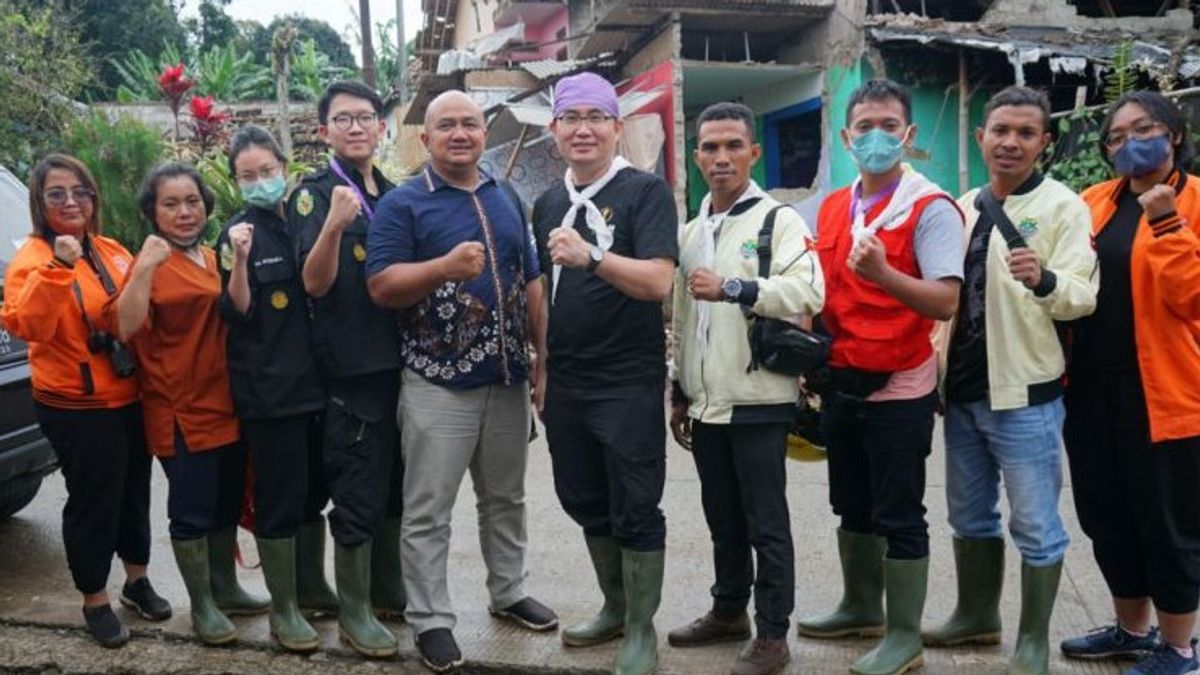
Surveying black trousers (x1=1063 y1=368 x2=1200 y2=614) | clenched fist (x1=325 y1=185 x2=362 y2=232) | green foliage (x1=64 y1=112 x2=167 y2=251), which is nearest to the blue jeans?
black trousers (x1=1063 y1=368 x2=1200 y2=614)

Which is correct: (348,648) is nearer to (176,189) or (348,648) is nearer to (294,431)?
(294,431)

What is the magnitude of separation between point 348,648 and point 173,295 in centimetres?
140

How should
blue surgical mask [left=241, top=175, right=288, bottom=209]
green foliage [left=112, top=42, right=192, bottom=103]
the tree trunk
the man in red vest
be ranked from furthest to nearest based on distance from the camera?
green foliage [left=112, top=42, right=192, bottom=103] → the tree trunk → blue surgical mask [left=241, top=175, right=288, bottom=209] → the man in red vest

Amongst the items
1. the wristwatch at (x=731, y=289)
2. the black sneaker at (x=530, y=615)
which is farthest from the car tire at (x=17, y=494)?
the wristwatch at (x=731, y=289)

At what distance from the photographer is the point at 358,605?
11.7 feet

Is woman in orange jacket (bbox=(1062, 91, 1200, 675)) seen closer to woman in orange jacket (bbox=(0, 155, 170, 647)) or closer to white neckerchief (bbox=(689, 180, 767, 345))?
white neckerchief (bbox=(689, 180, 767, 345))

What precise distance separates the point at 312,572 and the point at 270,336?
3.28 ft

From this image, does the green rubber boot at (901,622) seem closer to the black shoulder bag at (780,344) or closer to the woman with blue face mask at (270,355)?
the black shoulder bag at (780,344)

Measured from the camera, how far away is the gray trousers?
11.2 feet

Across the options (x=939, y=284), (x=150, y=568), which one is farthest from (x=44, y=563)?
(x=939, y=284)

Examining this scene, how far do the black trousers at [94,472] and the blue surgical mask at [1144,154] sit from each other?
11.2ft

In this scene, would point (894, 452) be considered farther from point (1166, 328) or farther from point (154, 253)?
point (154, 253)

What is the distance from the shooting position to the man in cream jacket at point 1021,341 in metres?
3.03

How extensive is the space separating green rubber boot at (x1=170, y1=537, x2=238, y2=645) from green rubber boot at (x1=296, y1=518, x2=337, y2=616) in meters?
0.28
